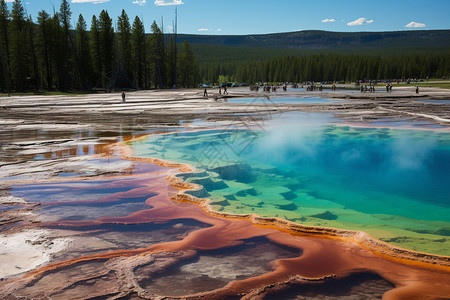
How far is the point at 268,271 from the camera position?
4.39m

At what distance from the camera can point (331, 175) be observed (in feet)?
34.8

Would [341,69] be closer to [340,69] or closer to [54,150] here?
[340,69]

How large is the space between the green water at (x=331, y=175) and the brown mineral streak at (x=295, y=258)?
0.46m

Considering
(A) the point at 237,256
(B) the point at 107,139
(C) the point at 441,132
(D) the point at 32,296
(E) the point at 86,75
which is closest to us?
(D) the point at 32,296

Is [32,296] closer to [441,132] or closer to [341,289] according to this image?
[341,289]

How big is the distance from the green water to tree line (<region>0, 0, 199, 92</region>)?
4222 cm

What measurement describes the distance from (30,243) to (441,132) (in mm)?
15352

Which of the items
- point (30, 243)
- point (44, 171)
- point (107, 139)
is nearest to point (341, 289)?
point (30, 243)

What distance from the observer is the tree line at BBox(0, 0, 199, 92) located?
55.9m

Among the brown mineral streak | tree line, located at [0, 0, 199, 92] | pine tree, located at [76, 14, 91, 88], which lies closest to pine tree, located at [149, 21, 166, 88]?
tree line, located at [0, 0, 199, 92]

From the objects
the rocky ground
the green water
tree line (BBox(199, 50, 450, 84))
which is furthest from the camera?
tree line (BBox(199, 50, 450, 84))

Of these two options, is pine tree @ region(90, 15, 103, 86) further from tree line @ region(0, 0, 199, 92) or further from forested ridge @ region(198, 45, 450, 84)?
forested ridge @ region(198, 45, 450, 84)

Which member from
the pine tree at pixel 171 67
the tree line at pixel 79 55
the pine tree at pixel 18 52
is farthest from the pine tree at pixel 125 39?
the pine tree at pixel 18 52

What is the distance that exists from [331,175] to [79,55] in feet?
208
